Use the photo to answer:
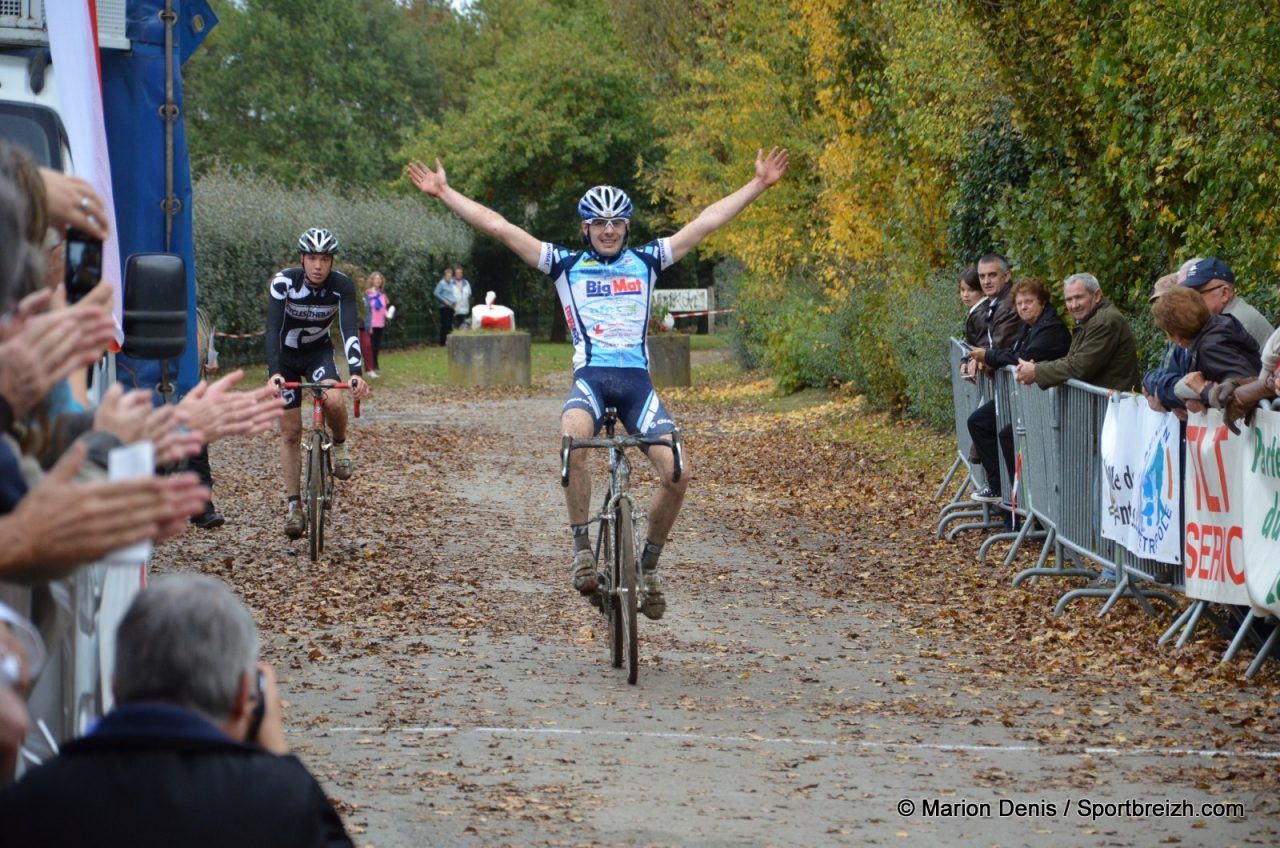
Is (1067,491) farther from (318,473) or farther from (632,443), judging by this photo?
→ (318,473)

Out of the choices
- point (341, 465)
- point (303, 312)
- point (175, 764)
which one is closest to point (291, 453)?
point (341, 465)

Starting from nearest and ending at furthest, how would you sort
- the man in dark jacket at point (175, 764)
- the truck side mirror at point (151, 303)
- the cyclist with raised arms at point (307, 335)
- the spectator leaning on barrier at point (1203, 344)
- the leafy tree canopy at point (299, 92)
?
the man in dark jacket at point (175, 764)
the truck side mirror at point (151, 303)
the spectator leaning on barrier at point (1203, 344)
the cyclist with raised arms at point (307, 335)
the leafy tree canopy at point (299, 92)

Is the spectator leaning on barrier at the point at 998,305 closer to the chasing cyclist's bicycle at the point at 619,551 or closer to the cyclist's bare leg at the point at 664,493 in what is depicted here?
the cyclist's bare leg at the point at 664,493

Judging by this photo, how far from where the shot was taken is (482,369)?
116 ft

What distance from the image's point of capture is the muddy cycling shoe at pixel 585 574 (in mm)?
9125

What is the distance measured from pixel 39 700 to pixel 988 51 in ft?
49.6

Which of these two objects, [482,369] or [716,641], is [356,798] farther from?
[482,369]

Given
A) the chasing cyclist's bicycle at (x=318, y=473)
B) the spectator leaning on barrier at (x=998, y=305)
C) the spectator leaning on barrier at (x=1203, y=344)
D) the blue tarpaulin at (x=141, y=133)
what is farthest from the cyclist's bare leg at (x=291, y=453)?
the spectator leaning on barrier at (x=1203, y=344)

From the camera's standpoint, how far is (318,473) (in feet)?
41.5

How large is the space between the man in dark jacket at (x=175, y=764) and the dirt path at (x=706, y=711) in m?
2.85

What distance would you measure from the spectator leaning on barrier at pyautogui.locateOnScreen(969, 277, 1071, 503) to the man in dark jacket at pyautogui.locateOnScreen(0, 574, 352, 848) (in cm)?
1054

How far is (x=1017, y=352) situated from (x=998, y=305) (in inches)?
40.3

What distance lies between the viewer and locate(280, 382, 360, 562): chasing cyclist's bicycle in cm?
1262

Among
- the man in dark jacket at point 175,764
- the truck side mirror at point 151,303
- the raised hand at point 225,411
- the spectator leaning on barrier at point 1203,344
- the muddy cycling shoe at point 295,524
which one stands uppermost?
the truck side mirror at point 151,303
